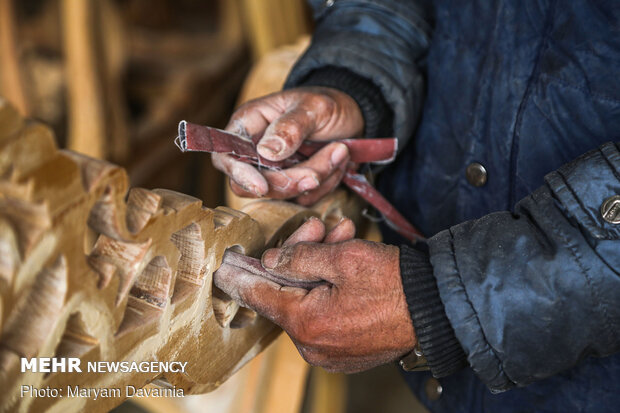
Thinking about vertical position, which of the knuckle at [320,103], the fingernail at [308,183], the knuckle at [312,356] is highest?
the knuckle at [320,103]

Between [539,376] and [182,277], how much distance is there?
425 millimetres

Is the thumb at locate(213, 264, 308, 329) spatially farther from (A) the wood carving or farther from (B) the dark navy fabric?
(B) the dark navy fabric

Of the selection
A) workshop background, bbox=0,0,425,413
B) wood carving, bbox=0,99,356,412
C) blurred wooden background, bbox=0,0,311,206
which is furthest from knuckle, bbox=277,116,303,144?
blurred wooden background, bbox=0,0,311,206

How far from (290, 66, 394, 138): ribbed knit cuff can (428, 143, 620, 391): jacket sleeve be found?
36 centimetres

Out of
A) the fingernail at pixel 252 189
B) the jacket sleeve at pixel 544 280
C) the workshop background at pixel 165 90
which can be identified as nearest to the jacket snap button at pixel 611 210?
the jacket sleeve at pixel 544 280

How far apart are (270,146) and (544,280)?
37cm

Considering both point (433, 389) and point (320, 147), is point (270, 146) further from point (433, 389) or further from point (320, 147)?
point (433, 389)

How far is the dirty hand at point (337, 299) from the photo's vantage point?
68cm

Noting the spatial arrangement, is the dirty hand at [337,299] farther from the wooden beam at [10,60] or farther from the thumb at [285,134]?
the wooden beam at [10,60]

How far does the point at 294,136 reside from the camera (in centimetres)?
81

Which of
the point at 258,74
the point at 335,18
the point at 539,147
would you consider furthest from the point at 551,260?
the point at 258,74

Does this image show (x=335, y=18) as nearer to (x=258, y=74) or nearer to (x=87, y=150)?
(x=258, y=74)

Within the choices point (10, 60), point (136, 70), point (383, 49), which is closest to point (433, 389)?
point (383, 49)

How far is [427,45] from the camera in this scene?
1050 millimetres
